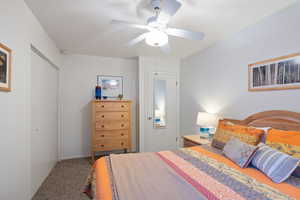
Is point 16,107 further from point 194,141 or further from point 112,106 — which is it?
point 194,141

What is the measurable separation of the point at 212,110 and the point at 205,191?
6.74 ft

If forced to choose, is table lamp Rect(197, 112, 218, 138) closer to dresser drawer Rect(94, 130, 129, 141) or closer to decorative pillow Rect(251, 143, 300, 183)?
decorative pillow Rect(251, 143, 300, 183)

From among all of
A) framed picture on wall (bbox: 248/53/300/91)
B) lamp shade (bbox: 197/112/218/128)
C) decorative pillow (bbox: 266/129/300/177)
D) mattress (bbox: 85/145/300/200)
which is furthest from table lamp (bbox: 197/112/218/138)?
decorative pillow (bbox: 266/129/300/177)

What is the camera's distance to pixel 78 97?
346cm

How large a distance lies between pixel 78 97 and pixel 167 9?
2869 mm

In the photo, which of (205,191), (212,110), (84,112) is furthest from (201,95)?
(84,112)

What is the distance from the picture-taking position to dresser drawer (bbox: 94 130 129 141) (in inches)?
122

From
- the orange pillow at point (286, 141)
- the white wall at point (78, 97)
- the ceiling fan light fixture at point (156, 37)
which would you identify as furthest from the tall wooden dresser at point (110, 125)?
the orange pillow at point (286, 141)

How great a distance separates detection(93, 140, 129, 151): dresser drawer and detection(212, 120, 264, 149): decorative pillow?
1.98 metres

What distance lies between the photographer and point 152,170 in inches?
54.0

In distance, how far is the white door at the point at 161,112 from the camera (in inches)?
146

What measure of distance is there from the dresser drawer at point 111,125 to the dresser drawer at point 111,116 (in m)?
0.09

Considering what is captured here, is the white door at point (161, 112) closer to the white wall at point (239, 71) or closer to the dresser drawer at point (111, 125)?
the white wall at point (239, 71)

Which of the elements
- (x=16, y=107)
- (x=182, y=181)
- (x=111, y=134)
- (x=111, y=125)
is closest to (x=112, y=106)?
(x=111, y=125)
